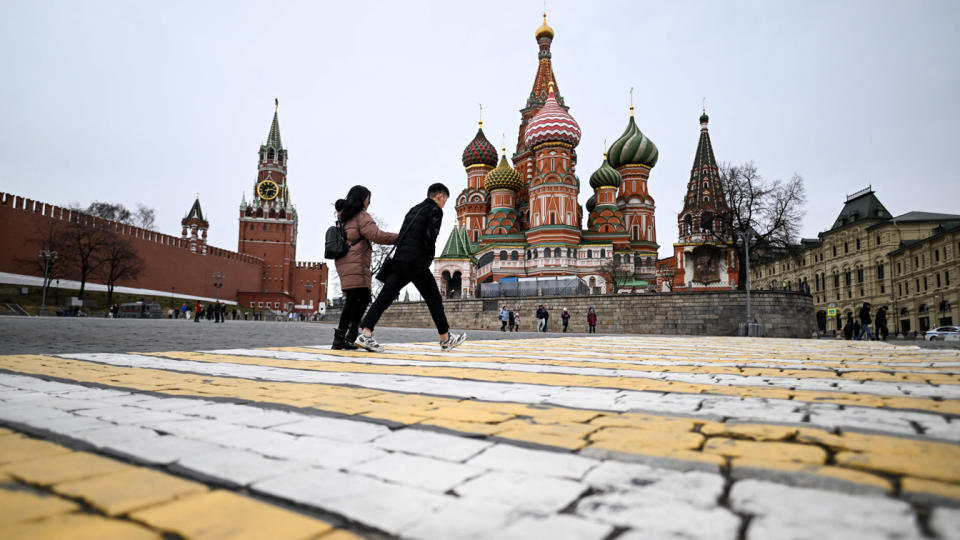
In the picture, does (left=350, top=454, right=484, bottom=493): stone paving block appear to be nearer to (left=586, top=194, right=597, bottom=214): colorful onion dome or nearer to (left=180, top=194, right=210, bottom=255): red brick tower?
(left=586, top=194, right=597, bottom=214): colorful onion dome

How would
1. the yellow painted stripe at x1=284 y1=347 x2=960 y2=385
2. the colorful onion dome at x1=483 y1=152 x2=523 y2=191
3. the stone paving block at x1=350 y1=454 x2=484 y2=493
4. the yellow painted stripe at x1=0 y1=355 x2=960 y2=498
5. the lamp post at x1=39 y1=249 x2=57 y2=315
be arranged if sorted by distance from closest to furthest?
the stone paving block at x1=350 y1=454 x2=484 y2=493 < the yellow painted stripe at x1=0 y1=355 x2=960 y2=498 < the yellow painted stripe at x1=284 y1=347 x2=960 y2=385 < the lamp post at x1=39 y1=249 x2=57 y2=315 < the colorful onion dome at x1=483 y1=152 x2=523 y2=191

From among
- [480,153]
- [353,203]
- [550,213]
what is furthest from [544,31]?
[353,203]

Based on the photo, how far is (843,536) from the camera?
2.89ft

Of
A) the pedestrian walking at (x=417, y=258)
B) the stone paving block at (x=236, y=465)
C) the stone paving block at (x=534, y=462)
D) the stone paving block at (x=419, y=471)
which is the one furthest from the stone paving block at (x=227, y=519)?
the pedestrian walking at (x=417, y=258)

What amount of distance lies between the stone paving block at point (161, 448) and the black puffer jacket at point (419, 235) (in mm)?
3891

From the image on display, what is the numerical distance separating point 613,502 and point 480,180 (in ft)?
164

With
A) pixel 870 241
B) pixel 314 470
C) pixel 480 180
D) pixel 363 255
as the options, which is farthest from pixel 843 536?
pixel 870 241

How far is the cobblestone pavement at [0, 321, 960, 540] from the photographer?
967mm

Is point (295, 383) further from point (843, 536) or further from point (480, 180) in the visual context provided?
point (480, 180)

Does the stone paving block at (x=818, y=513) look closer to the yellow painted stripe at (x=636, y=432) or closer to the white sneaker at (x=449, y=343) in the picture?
the yellow painted stripe at (x=636, y=432)

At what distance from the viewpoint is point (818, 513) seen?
38.7 inches

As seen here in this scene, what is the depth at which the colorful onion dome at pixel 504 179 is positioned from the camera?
1788 inches

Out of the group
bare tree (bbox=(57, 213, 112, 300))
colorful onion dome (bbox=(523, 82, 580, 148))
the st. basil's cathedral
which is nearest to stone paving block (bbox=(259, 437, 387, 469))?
the st. basil's cathedral

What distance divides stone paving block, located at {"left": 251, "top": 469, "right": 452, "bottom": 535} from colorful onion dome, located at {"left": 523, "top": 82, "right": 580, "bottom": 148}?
4259 centimetres
